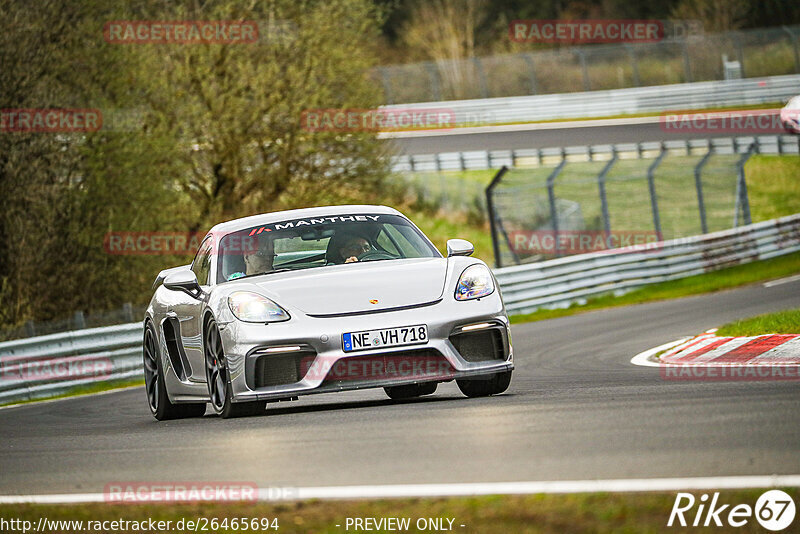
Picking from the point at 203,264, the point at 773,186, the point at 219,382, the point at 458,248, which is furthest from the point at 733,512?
the point at 773,186

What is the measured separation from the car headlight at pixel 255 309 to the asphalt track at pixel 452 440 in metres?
0.64

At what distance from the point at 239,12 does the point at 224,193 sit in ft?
12.2

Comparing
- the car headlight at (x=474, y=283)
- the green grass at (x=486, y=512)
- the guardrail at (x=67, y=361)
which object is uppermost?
the car headlight at (x=474, y=283)

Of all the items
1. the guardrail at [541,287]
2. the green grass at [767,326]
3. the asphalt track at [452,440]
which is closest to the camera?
the asphalt track at [452,440]

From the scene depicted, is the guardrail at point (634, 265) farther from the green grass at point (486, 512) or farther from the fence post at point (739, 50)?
the fence post at point (739, 50)

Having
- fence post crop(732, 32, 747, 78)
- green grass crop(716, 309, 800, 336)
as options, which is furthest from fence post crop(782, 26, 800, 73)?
green grass crop(716, 309, 800, 336)

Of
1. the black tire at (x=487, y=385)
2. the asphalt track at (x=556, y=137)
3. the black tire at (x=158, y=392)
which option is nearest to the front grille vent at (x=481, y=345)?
the black tire at (x=487, y=385)

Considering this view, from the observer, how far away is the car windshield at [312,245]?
9711 millimetres

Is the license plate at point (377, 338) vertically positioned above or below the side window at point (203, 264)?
below

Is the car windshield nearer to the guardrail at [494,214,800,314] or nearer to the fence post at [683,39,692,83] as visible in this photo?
the guardrail at [494,214,800,314]

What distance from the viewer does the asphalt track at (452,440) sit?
586 centimetres

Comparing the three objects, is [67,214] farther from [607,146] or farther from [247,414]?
[607,146]

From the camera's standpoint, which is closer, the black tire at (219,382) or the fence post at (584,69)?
the black tire at (219,382)

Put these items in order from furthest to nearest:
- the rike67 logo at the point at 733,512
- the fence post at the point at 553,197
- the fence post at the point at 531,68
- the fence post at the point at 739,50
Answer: the fence post at the point at 531,68 < the fence post at the point at 739,50 < the fence post at the point at 553,197 < the rike67 logo at the point at 733,512
